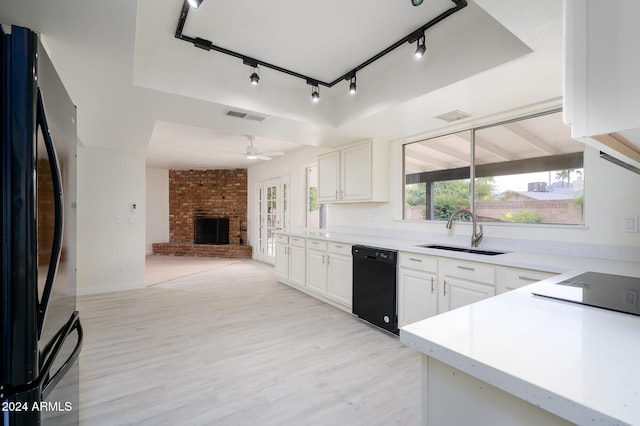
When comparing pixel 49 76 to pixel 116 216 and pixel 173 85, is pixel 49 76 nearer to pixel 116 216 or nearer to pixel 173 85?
pixel 173 85

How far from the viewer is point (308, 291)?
14.0 ft

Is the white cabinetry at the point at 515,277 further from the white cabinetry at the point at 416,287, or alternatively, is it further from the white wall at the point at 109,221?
the white wall at the point at 109,221

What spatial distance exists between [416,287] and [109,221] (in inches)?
177

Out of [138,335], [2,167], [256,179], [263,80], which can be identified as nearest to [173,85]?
[263,80]

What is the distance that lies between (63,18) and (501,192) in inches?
135

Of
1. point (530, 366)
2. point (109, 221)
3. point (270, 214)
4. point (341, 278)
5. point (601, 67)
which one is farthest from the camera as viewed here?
point (270, 214)

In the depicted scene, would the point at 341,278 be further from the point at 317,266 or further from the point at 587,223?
the point at 587,223

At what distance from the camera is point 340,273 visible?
363 cm

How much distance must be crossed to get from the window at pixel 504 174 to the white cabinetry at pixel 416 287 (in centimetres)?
85

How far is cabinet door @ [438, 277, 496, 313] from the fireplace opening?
22.5ft

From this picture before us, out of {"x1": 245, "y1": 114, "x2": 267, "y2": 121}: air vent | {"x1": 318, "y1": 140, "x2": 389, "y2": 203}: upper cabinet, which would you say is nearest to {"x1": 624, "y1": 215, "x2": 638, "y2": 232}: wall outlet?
{"x1": 318, "y1": 140, "x2": 389, "y2": 203}: upper cabinet

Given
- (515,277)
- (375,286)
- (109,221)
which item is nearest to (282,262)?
(375,286)

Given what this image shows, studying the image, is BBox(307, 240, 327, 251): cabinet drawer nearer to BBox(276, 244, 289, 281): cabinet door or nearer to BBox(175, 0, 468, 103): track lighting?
BBox(276, 244, 289, 281): cabinet door

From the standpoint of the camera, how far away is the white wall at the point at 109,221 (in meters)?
4.38
